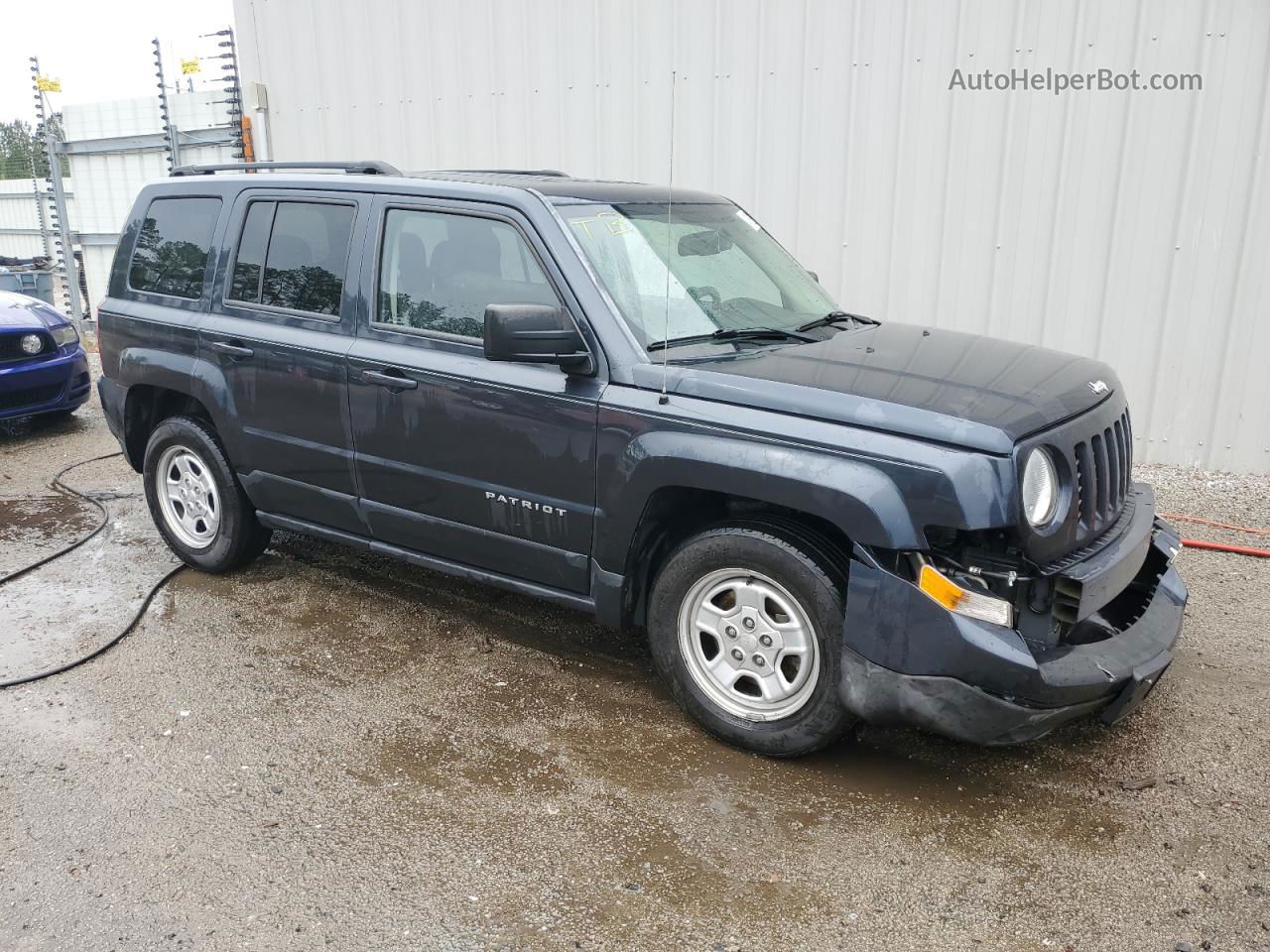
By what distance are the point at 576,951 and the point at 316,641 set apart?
231 centimetres

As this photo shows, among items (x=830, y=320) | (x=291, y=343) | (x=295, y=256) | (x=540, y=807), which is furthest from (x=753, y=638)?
(x=295, y=256)

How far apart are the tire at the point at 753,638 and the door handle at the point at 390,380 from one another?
1.29 m

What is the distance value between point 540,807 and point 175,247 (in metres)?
3.44

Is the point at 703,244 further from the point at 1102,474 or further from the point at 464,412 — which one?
the point at 1102,474

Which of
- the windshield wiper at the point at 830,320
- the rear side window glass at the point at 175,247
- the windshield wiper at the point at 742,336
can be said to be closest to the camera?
the windshield wiper at the point at 742,336

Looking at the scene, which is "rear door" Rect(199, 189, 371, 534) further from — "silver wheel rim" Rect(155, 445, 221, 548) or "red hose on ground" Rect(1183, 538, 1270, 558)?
"red hose on ground" Rect(1183, 538, 1270, 558)

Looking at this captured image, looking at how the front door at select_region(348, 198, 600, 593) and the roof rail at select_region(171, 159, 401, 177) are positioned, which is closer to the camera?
the front door at select_region(348, 198, 600, 593)

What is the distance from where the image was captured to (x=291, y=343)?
438 centimetres

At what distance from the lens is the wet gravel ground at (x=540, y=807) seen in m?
2.73

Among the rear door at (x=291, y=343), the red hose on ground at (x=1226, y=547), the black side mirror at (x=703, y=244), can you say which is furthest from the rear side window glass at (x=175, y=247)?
the red hose on ground at (x=1226, y=547)

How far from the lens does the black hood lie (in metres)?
3.03

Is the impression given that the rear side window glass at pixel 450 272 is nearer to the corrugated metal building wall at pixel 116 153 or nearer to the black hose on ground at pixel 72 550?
the black hose on ground at pixel 72 550

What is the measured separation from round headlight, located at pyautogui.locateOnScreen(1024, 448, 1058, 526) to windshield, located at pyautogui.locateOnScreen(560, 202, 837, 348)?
1.16 m

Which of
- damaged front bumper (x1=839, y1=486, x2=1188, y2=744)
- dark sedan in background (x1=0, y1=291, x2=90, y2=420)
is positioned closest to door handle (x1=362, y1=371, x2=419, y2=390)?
damaged front bumper (x1=839, y1=486, x2=1188, y2=744)
